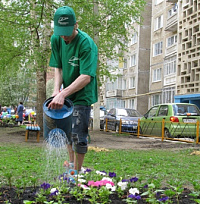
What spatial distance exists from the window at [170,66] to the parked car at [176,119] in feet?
59.4

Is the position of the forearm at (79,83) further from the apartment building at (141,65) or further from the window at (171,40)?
the apartment building at (141,65)


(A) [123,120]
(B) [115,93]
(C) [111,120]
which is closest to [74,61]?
(A) [123,120]

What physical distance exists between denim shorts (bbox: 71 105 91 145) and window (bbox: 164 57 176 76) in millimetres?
30455

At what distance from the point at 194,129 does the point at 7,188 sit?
11.5 meters

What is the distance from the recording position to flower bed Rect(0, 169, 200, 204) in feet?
9.52

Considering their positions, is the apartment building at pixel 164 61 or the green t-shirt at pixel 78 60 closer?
the green t-shirt at pixel 78 60

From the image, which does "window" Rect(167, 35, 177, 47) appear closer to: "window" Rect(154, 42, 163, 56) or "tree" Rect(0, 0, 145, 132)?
"window" Rect(154, 42, 163, 56)

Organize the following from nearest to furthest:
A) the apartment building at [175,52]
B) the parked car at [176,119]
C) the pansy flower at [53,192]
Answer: the pansy flower at [53,192]
the parked car at [176,119]
the apartment building at [175,52]

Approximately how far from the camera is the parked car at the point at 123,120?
1984cm

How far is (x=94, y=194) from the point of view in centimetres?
292

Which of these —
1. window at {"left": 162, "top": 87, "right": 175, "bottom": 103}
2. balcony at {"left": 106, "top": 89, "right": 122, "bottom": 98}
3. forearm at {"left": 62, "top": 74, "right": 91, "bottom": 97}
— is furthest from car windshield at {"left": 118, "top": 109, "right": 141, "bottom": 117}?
balcony at {"left": 106, "top": 89, "right": 122, "bottom": 98}

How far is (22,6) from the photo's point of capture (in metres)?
14.5

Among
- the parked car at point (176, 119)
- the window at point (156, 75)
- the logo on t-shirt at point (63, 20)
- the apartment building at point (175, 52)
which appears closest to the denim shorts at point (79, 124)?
the logo on t-shirt at point (63, 20)

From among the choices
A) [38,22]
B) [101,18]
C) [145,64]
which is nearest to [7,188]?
[38,22]
